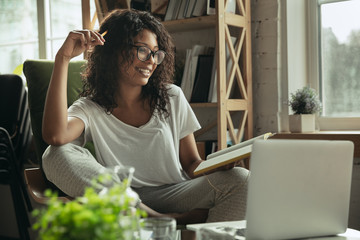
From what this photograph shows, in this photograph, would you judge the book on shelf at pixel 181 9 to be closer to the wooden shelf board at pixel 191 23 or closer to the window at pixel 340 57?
the wooden shelf board at pixel 191 23

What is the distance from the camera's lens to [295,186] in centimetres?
105

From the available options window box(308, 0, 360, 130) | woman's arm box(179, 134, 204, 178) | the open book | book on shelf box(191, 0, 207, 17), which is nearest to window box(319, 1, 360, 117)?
window box(308, 0, 360, 130)

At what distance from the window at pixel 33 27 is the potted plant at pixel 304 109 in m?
1.64

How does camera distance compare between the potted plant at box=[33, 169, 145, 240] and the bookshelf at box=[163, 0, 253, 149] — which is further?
the bookshelf at box=[163, 0, 253, 149]

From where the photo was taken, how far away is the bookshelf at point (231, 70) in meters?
2.37

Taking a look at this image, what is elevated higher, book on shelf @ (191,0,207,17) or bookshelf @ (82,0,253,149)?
book on shelf @ (191,0,207,17)

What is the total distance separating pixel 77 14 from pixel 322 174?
2818 mm

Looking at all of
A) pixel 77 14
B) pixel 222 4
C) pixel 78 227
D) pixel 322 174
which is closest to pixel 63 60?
pixel 222 4

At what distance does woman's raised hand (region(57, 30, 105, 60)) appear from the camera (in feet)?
5.90

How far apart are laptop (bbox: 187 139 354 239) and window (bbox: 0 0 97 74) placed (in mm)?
2616

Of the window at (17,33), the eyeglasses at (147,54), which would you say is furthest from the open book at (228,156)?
the window at (17,33)

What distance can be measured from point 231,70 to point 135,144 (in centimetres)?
76

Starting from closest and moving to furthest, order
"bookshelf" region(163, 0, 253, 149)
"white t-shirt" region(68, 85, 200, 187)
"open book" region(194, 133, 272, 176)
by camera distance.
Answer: "open book" region(194, 133, 272, 176), "white t-shirt" region(68, 85, 200, 187), "bookshelf" region(163, 0, 253, 149)

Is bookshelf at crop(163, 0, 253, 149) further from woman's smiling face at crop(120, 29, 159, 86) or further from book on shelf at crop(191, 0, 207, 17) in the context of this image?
woman's smiling face at crop(120, 29, 159, 86)
